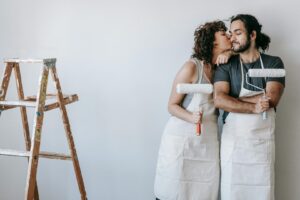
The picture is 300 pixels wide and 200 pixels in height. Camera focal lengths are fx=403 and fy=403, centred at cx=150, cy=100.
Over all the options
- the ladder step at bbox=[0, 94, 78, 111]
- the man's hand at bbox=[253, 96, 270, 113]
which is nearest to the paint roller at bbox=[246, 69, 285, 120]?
the man's hand at bbox=[253, 96, 270, 113]

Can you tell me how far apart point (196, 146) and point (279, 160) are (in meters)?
0.59

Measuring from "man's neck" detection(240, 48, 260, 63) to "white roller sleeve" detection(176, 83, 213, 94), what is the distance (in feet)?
0.84

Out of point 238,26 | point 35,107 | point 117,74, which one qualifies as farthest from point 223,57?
point 35,107

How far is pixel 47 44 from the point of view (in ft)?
8.31

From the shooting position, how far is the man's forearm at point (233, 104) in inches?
76.1

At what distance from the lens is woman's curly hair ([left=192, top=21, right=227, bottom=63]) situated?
209 centimetres

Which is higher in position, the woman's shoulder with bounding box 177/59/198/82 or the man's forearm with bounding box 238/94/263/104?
the woman's shoulder with bounding box 177/59/198/82

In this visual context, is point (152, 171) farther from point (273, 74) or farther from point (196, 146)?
point (273, 74)

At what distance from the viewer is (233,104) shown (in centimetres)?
195

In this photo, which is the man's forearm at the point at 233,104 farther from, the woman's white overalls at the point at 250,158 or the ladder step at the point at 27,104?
the ladder step at the point at 27,104

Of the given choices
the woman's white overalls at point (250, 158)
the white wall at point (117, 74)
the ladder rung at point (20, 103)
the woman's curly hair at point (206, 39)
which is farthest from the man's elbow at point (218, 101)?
the ladder rung at point (20, 103)

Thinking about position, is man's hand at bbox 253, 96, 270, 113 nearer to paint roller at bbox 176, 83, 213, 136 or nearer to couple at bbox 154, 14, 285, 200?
couple at bbox 154, 14, 285, 200

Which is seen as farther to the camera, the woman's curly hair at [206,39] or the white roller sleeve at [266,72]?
the woman's curly hair at [206,39]

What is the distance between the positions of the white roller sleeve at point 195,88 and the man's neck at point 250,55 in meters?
0.26
